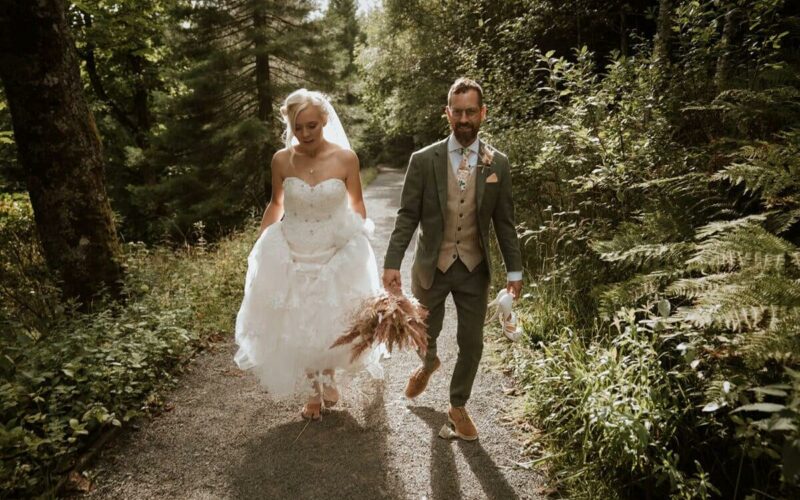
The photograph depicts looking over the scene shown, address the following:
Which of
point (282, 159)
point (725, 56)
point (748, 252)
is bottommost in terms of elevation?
point (748, 252)

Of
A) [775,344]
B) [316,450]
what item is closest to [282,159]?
[316,450]

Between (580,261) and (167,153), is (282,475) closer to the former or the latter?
(580,261)

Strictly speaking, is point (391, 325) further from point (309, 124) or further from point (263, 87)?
point (263, 87)

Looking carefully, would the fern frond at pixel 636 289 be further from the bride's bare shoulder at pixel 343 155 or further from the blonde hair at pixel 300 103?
the blonde hair at pixel 300 103

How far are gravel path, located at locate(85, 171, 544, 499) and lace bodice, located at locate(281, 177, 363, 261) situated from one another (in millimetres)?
1445

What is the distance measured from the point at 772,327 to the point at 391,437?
2.56m

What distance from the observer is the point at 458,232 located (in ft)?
10.4

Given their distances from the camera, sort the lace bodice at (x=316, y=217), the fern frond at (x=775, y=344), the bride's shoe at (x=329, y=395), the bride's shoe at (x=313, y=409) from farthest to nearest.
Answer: the bride's shoe at (x=329, y=395) < the bride's shoe at (x=313, y=409) < the lace bodice at (x=316, y=217) < the fern frond at (x=775, y=344)

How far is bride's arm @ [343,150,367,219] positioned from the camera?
3777mm

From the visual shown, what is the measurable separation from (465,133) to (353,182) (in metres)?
1.21

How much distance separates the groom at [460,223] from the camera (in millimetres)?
3096

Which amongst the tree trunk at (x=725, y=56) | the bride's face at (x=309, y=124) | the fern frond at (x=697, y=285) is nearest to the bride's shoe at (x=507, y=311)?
the fern frond at (x=697, y=285)

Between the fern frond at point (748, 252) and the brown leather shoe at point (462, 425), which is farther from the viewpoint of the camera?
the brown leather shoe at point (462, 425)

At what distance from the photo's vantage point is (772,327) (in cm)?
208
